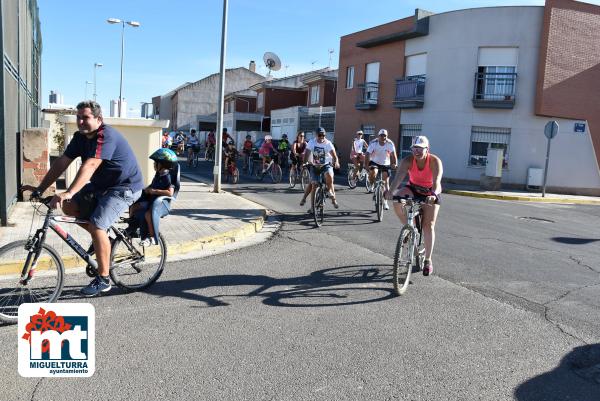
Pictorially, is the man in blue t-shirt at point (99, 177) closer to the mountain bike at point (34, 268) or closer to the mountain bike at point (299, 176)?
the mountain bike at point (34, 268)

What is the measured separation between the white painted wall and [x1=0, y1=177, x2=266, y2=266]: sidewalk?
589 inches

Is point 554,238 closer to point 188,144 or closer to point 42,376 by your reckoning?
point 42,376

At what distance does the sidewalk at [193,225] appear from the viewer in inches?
289

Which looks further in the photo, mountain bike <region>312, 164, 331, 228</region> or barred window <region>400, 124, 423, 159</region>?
barred window <region>400, 124, 423, 159</region>

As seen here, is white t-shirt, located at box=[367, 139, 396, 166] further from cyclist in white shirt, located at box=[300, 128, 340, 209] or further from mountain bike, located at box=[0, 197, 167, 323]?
mountain bike, located at box=[0, 197, 167, 323]

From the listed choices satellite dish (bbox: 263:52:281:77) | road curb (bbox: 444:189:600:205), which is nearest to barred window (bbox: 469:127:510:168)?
road curb (bbox: 444:189:600:205)

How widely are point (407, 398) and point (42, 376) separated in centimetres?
243

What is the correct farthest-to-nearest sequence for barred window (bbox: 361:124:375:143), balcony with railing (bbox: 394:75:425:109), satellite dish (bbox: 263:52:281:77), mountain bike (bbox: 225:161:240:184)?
satellite dish (bbox: 263:52:281:77) < barred window (bbox: 361:124:375:143) < balcony with railing (bbox: 394:75:425:109) < mountain bike (bbox: 225:161:240:184)

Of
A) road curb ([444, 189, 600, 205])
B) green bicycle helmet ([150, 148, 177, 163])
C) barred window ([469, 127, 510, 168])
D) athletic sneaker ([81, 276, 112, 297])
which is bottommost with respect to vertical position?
athletic sneaker ([81, 276, 112, 297])

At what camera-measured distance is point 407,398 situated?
3.55 metres

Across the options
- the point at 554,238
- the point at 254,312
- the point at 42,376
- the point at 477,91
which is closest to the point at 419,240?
the point at 254,312

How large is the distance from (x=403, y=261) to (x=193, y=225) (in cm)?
434

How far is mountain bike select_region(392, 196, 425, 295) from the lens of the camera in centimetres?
575

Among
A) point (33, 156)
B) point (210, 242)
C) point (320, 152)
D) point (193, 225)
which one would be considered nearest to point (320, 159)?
point (320, 152)
